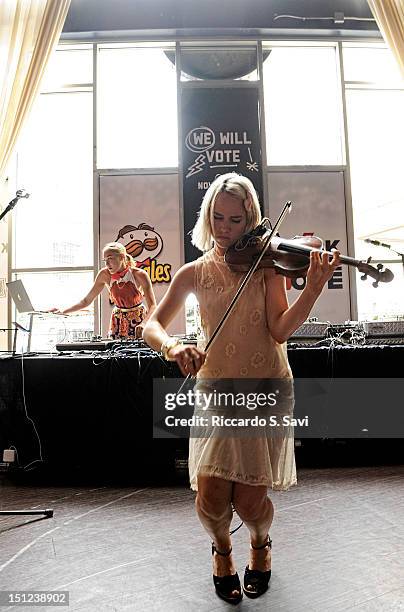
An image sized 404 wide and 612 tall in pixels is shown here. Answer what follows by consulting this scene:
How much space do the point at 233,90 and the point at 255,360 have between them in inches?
206

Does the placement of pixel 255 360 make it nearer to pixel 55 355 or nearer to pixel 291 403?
pixel 291 403

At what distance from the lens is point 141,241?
576cm

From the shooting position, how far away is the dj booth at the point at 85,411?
2.97 m

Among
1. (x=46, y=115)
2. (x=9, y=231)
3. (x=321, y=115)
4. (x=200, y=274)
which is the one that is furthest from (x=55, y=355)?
(x=321, y=115)

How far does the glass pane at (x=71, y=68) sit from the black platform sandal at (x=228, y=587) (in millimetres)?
5915

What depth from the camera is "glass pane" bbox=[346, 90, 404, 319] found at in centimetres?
599

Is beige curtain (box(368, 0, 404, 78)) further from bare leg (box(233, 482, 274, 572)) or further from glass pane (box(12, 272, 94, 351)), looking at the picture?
bare leg (box(233, 482, 274, 572))

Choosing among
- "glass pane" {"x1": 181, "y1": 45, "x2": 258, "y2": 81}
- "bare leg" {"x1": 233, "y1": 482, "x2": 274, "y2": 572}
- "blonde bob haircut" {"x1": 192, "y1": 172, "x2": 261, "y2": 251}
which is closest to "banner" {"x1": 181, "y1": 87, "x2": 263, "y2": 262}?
"glass pane" {"x1": 181, "y1": 45, "x2": 258, "y2": 81}

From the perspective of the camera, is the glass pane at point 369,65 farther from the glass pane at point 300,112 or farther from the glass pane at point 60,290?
the glass pane at point 60,290

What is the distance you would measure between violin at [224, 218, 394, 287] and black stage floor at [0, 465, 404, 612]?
0.98 m

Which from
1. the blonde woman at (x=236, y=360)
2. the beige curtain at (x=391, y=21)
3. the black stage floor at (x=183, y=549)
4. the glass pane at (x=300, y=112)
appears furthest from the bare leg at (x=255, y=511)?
the beige curtain at (x=391, y=21)

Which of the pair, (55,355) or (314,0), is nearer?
(55,355)

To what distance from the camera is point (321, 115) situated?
597 centimetres

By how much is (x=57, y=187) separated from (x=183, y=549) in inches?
195
